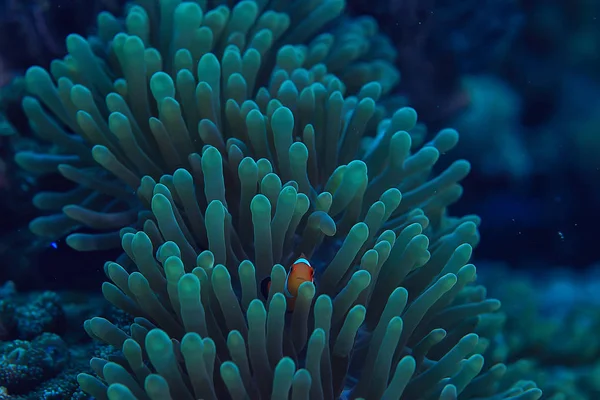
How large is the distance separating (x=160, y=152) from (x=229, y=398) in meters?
1.03

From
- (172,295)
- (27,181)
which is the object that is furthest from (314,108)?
(27,181)

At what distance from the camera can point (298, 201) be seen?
6.12ft

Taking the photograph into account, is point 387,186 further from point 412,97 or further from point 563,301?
point 563,301

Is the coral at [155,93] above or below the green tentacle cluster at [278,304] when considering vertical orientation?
above

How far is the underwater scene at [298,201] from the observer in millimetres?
1724

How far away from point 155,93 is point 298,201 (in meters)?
0.74

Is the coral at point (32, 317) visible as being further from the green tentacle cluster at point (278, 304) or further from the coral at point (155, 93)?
the green tentacle cluster at point (278, 304)

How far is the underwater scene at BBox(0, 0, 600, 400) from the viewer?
1724mm

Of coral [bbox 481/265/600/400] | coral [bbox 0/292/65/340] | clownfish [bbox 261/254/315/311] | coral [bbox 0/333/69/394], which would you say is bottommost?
coral [bbox 0/333/69/394]

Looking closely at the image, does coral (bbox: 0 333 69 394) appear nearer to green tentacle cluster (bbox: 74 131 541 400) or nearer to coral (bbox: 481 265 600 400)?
green tentacle cluster (bbox: 74 131 541 400)

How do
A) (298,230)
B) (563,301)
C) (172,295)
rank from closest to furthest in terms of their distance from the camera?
1. (172,295)
2. (298,230)
3. (563,301)

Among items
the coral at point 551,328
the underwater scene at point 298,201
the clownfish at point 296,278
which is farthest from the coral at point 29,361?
the coral at point 551,328

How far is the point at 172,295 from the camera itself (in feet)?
5.59

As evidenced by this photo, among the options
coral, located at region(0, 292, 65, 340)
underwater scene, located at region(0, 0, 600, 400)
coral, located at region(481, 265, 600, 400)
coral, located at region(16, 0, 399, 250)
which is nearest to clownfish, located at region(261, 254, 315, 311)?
underwater scene, located at region(0, 0, 600, 400)
